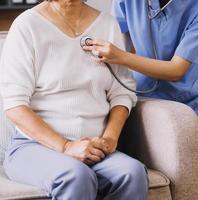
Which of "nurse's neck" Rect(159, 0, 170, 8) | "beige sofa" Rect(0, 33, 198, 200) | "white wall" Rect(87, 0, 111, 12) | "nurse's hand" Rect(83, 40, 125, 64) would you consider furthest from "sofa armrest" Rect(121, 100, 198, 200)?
"white wall" Rect(87, 0, 111, 12)

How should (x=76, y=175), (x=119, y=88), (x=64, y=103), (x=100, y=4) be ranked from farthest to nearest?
(x=100, y=4), (x=119, y=88), (x=64, y=103), (x=76, y=175)

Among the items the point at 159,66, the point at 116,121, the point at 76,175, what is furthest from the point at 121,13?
the point at 76,175

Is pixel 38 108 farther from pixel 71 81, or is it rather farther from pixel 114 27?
pixel 114 27

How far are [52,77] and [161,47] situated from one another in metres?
0.47

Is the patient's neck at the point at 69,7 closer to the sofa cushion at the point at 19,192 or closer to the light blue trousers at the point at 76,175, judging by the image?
the light blue trousers at the point at 76,175

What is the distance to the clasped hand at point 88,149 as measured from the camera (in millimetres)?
1291

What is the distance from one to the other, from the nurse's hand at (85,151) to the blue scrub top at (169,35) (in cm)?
47

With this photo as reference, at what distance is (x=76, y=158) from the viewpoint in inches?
Answer: 50.8

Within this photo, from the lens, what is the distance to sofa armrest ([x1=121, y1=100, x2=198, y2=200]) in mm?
1362

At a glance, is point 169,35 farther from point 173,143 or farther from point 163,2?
point 173,143

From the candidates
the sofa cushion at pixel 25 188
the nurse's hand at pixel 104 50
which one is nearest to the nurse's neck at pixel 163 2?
the nurse's hand at pixel 104 50

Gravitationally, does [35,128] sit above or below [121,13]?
below

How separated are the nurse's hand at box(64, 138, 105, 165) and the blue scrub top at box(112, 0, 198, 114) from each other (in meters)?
0.47

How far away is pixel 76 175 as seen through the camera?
1193 mm
